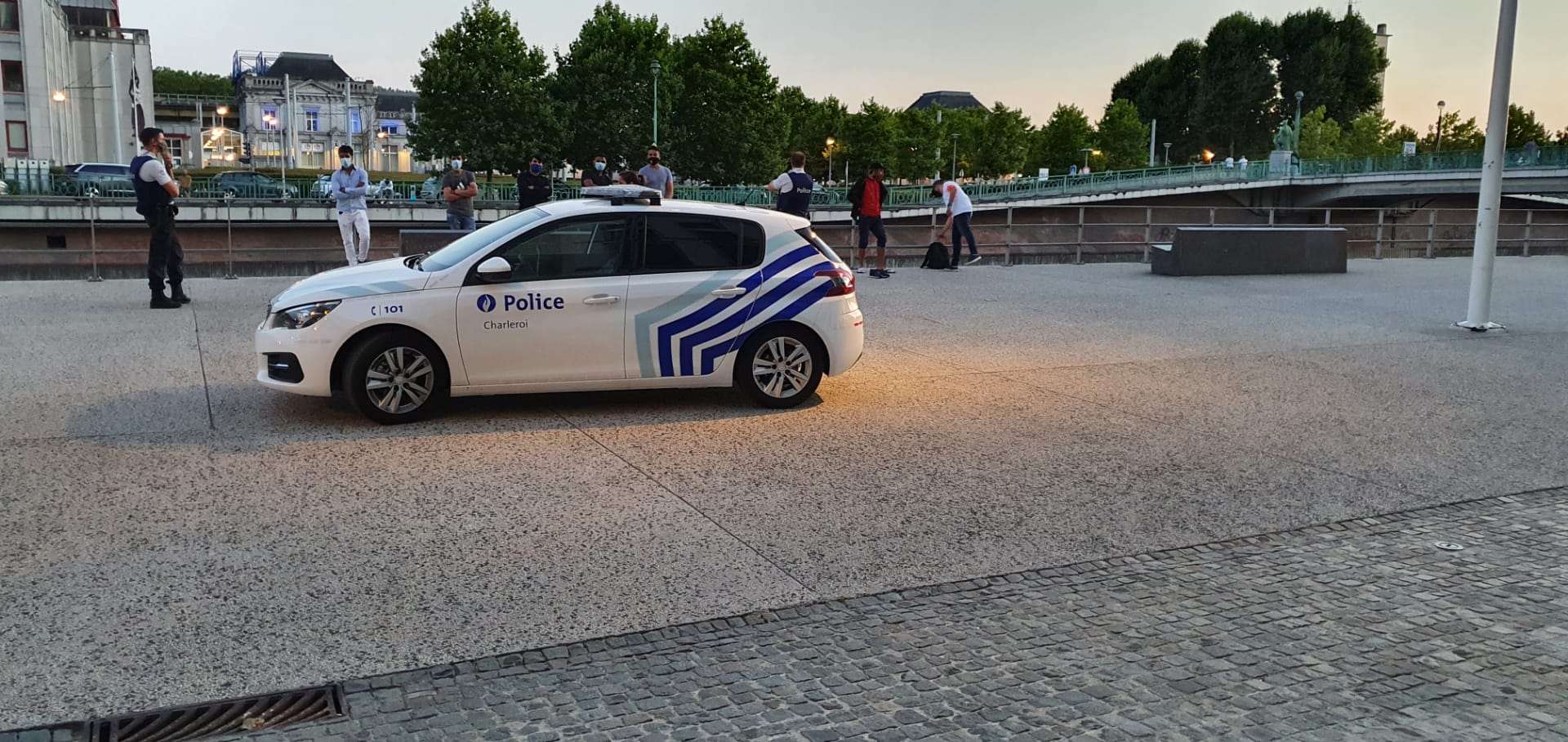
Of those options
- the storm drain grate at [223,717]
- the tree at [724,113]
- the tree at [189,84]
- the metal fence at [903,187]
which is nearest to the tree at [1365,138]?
the metal fence at [903,187]

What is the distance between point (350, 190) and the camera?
16.5 m

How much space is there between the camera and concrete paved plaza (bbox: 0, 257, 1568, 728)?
4.51 metres

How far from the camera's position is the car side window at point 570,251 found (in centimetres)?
796

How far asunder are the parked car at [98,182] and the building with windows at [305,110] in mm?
62345

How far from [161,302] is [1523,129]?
12212cm

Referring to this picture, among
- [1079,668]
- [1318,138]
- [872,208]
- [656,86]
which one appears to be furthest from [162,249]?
[1318,138]

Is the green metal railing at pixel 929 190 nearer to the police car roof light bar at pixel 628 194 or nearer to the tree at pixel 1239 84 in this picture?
the police car roof light bar at pixel 628 194

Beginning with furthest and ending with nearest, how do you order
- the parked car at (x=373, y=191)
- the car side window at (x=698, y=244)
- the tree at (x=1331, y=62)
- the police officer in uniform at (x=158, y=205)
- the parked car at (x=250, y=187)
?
→ the tree at (x=1331, y=62) < the parked car at (x=373, y=191) < the parked car at (x=250, y=187) < the police officer in uniform at (x=158, y=205) < the car side window at (x=698, y=244)

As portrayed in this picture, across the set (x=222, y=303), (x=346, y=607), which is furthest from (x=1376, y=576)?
(x=222, y=303)

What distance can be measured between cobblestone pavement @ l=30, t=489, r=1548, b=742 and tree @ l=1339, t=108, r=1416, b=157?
105290 millimetres

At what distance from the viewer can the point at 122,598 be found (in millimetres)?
4652

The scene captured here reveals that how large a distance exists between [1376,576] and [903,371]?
5332 millimetres

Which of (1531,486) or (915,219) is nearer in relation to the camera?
(1531,486)

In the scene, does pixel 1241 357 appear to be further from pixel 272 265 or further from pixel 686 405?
pixel 272 265
